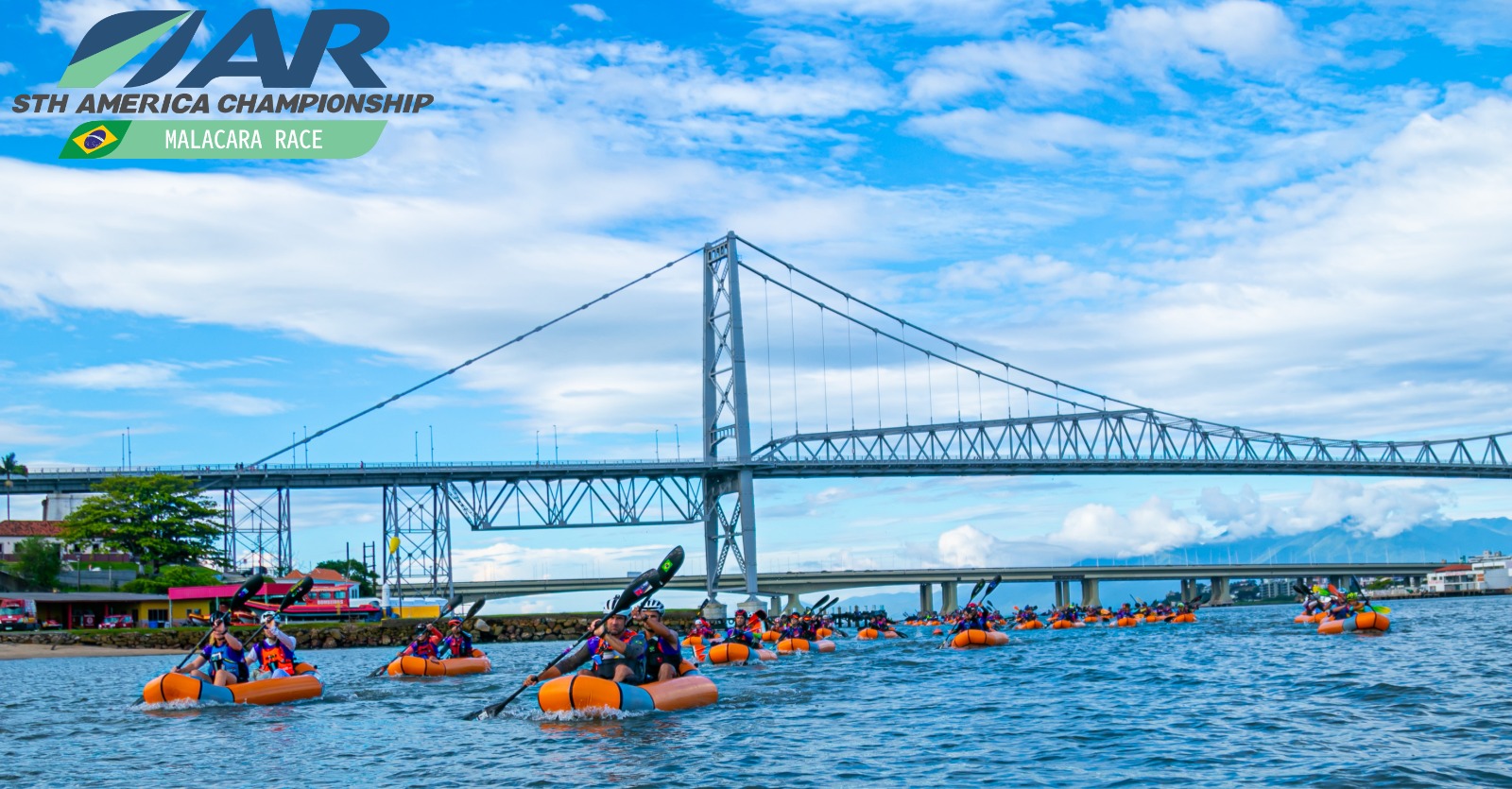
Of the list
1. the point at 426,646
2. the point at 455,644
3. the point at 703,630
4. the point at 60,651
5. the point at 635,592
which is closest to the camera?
the point at 635,592

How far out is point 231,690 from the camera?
24531 millimetres

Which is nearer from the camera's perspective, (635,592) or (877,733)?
(877,733)

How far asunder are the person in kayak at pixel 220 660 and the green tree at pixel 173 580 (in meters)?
54.5

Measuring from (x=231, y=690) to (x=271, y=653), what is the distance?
7.38 ft

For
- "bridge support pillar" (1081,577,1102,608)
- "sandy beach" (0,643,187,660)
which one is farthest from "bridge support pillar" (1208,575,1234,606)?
"sandy beach" (0,643,187,660)

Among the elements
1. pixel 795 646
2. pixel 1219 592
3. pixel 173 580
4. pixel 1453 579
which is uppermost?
pixel 173 580

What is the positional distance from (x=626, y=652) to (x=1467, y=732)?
38.6 ft

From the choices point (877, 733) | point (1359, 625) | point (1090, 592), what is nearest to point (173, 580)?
point (1359, 625)

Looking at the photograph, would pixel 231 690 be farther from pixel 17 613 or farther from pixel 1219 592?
pixel 1219 592

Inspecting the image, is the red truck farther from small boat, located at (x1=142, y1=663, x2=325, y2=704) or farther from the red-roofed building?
the red-roofed building

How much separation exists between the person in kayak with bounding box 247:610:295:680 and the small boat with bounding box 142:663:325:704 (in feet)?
0.93

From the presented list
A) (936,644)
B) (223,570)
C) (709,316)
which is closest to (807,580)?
(709,316)

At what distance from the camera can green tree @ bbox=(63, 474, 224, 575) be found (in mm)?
79250

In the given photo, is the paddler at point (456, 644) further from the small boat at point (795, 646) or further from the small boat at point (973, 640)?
the small boat at point (973, 640)
